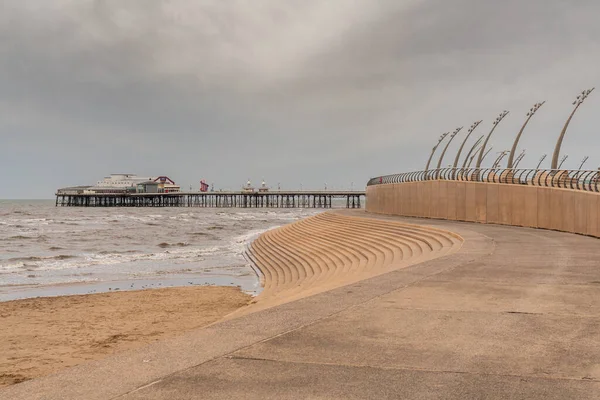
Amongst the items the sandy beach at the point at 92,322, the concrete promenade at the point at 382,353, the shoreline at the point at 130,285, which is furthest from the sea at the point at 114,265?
the concrete promenade at the point at 382,353

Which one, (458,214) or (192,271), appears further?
(458,214)

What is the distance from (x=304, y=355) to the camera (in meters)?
4.95

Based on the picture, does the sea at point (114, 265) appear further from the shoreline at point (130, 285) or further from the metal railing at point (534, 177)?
the metal railing at point (534, 177)

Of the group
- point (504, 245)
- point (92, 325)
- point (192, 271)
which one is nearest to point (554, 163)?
point (504, 245)

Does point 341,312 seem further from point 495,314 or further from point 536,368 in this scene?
point 536,368

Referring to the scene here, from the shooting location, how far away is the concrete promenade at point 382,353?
4.09 meters

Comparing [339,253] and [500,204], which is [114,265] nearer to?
[339,253]

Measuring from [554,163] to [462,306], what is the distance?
2000 cm

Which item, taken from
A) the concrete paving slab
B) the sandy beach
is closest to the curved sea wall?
the sandy beach

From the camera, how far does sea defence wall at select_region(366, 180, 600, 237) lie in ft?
60.0

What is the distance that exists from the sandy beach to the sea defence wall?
34.0 feet

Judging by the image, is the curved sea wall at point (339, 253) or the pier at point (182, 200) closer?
the curved sea wall at point (339, 253)

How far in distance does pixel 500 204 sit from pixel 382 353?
67.2ft

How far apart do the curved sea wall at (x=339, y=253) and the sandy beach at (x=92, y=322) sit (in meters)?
1.60
